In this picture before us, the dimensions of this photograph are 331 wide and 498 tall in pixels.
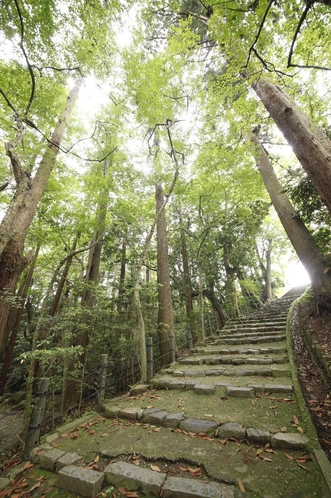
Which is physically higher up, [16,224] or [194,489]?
[16,224]

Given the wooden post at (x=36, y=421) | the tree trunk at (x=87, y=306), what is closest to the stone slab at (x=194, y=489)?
the wooden post at (x=36, y=421)

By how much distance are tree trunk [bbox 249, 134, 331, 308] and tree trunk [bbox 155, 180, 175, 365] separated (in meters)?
4.22

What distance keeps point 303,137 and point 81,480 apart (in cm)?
668

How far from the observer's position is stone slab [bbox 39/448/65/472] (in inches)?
95.8

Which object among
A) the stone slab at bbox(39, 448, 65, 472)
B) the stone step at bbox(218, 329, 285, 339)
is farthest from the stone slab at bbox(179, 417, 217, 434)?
the stone step at bbox(218, 329, 285, 339)

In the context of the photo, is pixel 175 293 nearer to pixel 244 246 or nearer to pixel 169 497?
pixel 244 246

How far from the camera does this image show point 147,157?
308 inches

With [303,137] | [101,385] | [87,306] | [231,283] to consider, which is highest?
[303,137]

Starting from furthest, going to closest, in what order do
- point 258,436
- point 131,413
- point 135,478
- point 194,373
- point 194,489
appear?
point 194,373, point 131,413, point 258,436, point 135,478, point 194,489

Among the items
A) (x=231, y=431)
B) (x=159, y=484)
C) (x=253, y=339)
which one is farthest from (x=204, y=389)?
(x=253, y=339)

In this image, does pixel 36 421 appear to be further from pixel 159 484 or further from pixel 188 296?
pixel 188 296

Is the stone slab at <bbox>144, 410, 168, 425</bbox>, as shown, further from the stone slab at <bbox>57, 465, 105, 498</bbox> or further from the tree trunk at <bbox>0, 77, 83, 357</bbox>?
the tree trunk at <bbox>0, 77, 83, 357</bbox>

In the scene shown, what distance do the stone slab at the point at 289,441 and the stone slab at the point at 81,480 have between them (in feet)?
6.24

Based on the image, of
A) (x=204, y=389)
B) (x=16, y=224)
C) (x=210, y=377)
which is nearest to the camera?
(x=204, y=389)
